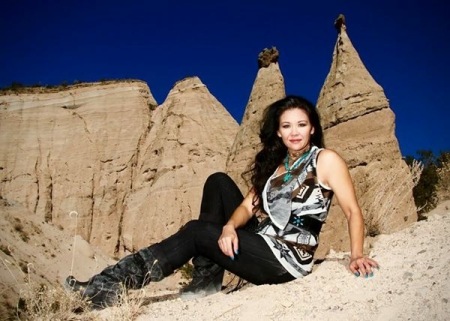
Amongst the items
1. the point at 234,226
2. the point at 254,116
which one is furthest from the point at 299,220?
the point at 254,116

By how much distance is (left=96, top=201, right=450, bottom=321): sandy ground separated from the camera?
2008mm

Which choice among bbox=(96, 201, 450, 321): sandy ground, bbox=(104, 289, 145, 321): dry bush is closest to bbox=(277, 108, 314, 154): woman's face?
bbox=(96, 201, 450, 321): sandy ground

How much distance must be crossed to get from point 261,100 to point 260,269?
38.2ft

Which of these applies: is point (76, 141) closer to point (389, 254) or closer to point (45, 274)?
point (45, 274)

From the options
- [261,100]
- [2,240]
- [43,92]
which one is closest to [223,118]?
[261,100]

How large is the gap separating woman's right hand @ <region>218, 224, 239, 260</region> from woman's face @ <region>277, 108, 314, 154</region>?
2.68 feet

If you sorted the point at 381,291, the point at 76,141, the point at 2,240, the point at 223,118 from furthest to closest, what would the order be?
the point at 76,141, the point at 223,118, the point at 2,240, the point at 381,291

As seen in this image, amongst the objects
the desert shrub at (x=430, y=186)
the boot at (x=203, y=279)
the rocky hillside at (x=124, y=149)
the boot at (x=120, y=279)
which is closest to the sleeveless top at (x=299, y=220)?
the boot at (x=203, y=279)

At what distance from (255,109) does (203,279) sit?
11.1m

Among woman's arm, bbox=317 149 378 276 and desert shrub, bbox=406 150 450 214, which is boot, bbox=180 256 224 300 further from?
desert shrub, bbox=406 150 450 214

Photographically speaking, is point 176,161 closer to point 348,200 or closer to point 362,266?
point 348,200

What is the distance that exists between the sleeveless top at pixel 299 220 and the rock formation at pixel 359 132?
239 inches

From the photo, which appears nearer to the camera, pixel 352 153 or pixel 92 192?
pixel 352 153

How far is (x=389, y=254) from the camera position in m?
3.01
